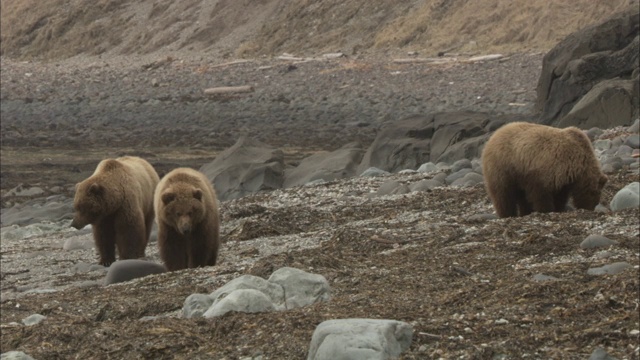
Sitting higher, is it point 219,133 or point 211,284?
point 211,284

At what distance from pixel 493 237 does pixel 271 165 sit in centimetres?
1101

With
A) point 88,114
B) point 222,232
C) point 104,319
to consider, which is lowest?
point 88,114

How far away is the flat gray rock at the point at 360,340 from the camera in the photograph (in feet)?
18.5

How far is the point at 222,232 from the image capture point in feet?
44.0

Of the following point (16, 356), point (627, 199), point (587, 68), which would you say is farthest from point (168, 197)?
point (587, 68)

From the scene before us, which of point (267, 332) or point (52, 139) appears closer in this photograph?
point (267, 332)

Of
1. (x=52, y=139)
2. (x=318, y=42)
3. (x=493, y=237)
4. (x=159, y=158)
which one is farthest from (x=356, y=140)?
(x=493, y=237)

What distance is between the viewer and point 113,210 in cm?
1210

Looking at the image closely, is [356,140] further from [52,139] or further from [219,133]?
[52,139]

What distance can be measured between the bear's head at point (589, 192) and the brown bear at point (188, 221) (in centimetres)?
303

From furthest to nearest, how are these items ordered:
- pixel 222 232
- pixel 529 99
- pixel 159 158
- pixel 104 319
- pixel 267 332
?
pixel 529 99 → pixel 159 158 → pixel 222 232 → pixel 104 319 → pixel 267 332

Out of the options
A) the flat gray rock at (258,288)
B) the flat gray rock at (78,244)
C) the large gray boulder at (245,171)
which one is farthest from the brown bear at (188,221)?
the large gray boulder at (245,171)

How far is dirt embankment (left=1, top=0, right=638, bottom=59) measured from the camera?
123ft

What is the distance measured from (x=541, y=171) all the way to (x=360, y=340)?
4.67m
